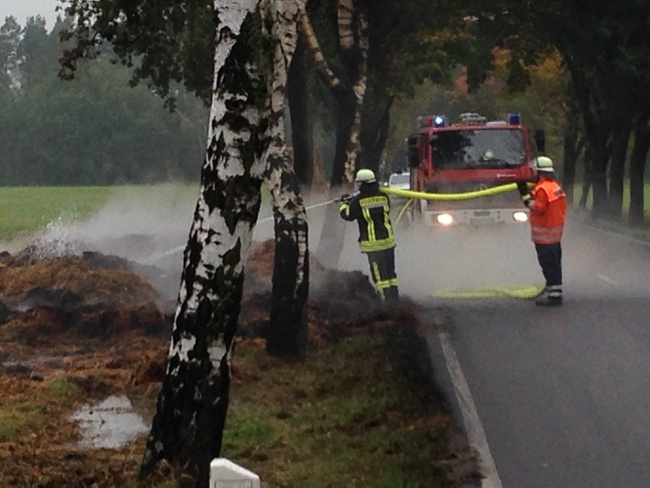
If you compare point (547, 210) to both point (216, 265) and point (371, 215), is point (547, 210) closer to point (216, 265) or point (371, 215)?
point (371, 215)

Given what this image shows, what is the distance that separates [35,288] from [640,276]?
31.1 ft

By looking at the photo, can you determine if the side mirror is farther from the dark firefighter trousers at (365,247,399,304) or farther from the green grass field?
the green grass field

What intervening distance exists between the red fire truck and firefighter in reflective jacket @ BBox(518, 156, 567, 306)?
6.78 metres

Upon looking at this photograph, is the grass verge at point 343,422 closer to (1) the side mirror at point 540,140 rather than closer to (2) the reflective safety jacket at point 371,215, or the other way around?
(2) the reflective safety jacket at point 371,215

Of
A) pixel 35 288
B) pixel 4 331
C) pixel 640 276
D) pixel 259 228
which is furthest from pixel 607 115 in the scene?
pixel 4 331

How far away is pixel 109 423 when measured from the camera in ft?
32.0

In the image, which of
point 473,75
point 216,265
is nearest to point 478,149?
point 216,265

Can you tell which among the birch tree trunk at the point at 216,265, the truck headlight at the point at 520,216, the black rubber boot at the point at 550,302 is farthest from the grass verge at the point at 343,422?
the truck headlight at the point at 520,216

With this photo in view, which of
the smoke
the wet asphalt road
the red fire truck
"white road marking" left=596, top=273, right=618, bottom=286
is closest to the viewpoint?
the wet asphalt road

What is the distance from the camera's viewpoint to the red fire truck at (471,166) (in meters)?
24.1

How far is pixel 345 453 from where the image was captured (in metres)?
8.70

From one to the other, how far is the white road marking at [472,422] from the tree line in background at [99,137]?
9008 cm

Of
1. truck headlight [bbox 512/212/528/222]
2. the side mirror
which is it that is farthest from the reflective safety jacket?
the side mirror

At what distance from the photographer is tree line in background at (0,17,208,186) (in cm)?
10412
